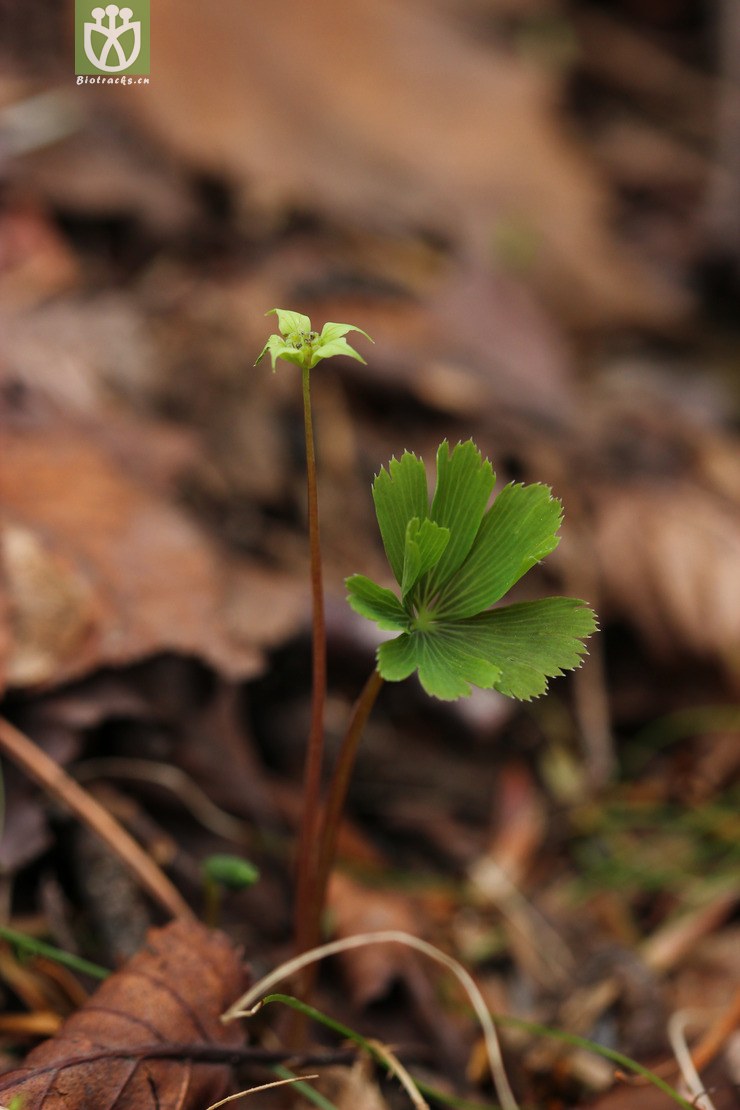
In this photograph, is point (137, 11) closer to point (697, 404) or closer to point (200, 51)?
point (200, 51)

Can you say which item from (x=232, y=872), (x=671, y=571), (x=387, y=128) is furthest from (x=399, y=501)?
(x=387, y=128)

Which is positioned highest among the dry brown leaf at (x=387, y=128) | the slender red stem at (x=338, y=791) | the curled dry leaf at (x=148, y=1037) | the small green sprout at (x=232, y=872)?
the dry brown leaf at (x=387, y=128)

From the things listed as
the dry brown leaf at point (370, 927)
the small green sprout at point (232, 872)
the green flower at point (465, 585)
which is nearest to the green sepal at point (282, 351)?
the green flower at point (465, 585)

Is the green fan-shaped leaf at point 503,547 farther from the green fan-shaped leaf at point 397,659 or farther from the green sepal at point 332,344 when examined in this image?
the green sepal at point 332,344

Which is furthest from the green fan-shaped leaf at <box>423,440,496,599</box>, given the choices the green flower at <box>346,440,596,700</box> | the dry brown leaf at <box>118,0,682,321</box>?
the dry brown leaf at <box>118,0,682,321</box>

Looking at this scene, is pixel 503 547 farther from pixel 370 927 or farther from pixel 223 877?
pixel 370 927

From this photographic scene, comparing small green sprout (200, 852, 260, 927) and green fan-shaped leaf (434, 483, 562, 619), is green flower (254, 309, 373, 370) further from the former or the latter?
small green sprout (200, 852, 260, 927)
